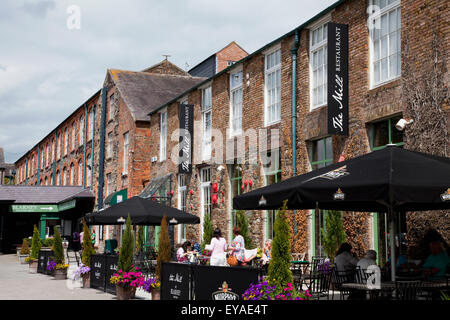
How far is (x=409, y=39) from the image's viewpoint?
1209 centimetres

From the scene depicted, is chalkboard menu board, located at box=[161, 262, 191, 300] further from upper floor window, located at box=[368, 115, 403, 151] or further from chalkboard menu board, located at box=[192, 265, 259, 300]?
upper floor window, located at box=[368, 115, 403, 151]

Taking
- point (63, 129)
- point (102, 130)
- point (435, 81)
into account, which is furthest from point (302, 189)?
point (63, 129)

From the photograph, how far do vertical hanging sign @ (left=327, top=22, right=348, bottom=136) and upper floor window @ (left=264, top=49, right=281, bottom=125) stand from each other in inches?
136

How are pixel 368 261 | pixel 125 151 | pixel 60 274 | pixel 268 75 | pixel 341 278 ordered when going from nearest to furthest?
pixel 368 261, pixel 341 278, pixel 60 274, pixel 268 75, pixel 125 151

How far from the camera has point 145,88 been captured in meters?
32.8

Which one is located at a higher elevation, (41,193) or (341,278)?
(41,193)

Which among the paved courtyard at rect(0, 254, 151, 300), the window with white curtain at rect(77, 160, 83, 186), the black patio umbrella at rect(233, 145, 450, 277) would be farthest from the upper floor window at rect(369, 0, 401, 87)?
the window with white curtain at rect(77, 160, 83, 186)

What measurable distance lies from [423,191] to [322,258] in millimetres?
Result: 7203

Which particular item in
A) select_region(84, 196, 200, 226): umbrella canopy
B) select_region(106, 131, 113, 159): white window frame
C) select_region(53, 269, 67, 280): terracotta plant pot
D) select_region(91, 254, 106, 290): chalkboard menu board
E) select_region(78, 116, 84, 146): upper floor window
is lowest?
select_region(53, 269, 67, 280): terracotta plant pot

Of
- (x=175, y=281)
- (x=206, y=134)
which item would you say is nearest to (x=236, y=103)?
(x=206, y=134)

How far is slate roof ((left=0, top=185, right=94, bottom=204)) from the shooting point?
36.3 m

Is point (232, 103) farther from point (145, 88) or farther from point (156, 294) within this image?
point (145, 88)

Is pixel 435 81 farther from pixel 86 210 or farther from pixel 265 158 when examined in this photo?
pixel 86 210

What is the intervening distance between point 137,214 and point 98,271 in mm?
1907
